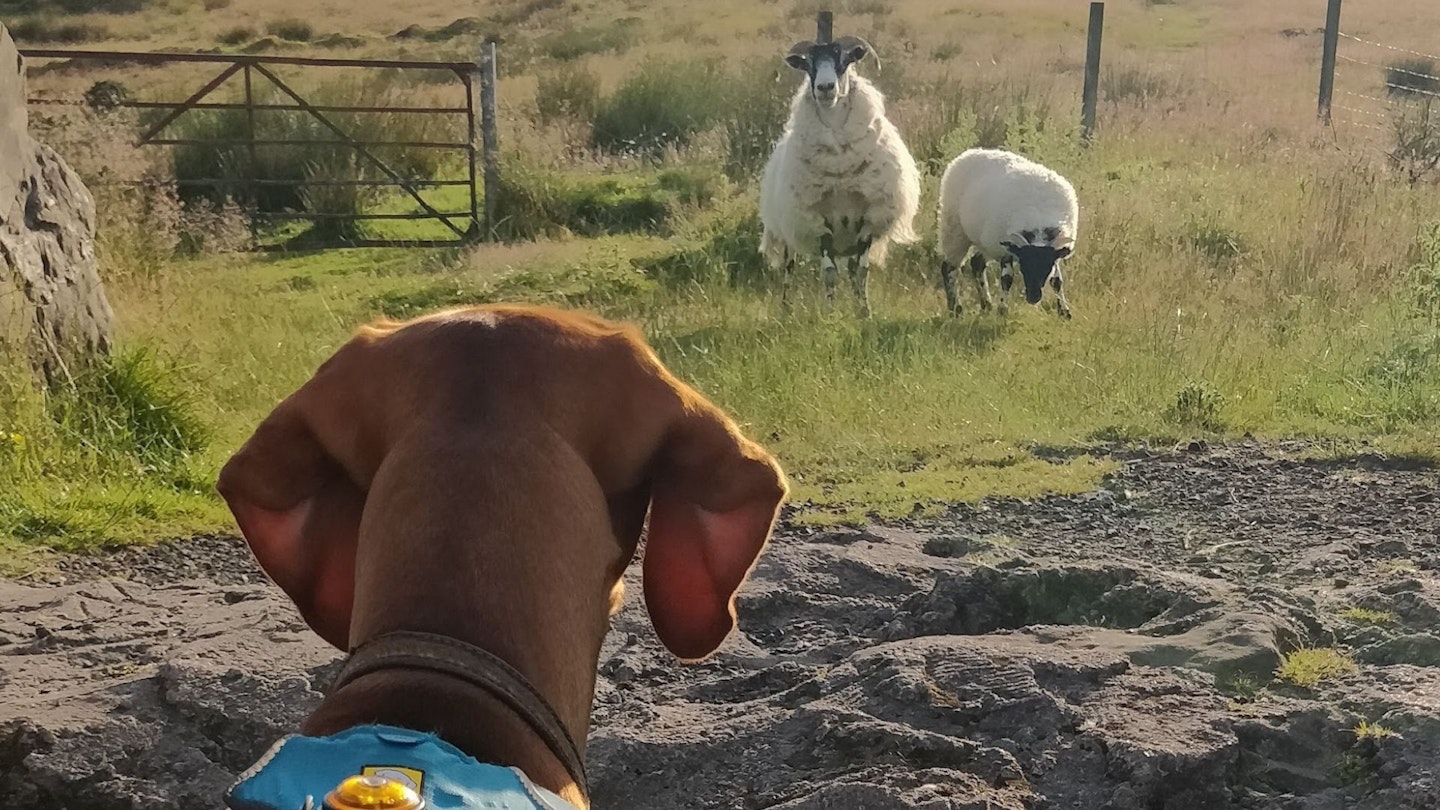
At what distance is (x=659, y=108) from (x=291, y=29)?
9.19 metres

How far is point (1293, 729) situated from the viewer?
10.8 ft

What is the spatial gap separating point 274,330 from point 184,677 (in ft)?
18.2

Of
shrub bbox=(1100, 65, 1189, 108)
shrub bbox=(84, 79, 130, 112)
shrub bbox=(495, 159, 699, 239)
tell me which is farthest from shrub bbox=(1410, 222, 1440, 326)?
shrub bbox=(1100, 65, 1189, 108)

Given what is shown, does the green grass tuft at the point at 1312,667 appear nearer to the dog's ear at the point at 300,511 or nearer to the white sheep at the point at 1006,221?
the dog's ear at the point at 300,511

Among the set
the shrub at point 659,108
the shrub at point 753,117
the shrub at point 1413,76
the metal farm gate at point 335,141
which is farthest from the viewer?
the shrub at point 1413,76

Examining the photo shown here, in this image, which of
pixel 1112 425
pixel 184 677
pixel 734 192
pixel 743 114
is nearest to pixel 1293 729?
pixel 184 677

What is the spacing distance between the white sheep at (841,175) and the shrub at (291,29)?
51.4ft

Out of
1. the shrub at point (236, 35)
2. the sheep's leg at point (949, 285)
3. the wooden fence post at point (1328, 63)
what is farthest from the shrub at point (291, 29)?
the sheep's leg at point (949, 285)

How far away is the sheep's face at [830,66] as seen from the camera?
34.3ft

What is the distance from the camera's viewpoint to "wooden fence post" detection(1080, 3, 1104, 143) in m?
15.1

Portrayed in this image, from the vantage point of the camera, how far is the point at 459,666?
160 cm

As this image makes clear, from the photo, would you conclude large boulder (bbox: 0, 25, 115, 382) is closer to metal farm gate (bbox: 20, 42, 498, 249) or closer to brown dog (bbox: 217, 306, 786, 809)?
brown dog (bbox: 217, 306, 786, 809)

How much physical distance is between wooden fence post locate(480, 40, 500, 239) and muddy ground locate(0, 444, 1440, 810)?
9.38 m

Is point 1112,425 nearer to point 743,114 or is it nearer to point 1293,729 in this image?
point 1293,729
